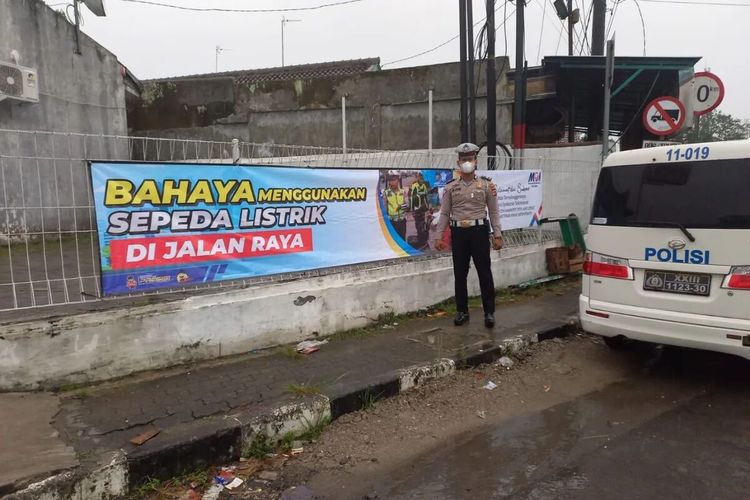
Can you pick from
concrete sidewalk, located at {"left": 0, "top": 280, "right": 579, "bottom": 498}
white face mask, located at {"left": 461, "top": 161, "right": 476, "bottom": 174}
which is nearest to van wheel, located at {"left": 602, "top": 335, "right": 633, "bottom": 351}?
concrete sidewalk, located at {"left": 0, "top": 280, "right": 579, "bottom": 498}

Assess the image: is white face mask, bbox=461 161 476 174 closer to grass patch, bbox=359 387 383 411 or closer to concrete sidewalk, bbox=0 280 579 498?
concrete sidewalk, bbox=0 280 579 498

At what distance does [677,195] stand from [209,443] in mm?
4056

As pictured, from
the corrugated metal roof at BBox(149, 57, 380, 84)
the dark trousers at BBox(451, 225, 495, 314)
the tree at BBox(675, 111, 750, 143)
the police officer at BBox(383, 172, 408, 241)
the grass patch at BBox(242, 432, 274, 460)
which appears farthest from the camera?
the tree at BBox(675, 111, 750, 143)

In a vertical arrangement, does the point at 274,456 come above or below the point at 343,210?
below

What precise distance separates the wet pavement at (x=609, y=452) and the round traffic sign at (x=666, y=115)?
528cm

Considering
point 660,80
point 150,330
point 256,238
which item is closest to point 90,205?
point 150,330

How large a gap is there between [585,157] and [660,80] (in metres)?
3.19

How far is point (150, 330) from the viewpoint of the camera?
4223 millimetres

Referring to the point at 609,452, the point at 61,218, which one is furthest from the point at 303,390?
the point at 61,218

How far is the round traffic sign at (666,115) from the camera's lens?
8.39 metres

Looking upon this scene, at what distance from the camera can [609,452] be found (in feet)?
10.9

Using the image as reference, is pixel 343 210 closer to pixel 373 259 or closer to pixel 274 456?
pixel 373 259

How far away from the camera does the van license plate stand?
13.6 ft

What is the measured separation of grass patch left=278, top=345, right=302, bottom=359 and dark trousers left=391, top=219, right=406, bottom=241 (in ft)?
6.39
